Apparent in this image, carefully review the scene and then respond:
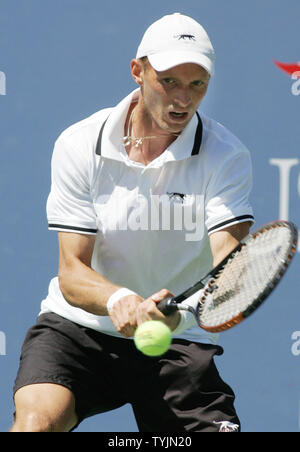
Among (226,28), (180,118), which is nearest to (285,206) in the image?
(226,28)

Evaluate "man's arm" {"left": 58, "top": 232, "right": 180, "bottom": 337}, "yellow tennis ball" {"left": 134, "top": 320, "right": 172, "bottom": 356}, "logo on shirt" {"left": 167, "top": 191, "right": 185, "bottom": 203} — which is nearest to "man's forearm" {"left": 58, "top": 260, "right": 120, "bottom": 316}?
"man's arm" {"left": 58, "top": 232, "right": 180, "bottom": 337}

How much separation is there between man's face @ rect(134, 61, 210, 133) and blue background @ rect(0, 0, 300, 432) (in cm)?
101

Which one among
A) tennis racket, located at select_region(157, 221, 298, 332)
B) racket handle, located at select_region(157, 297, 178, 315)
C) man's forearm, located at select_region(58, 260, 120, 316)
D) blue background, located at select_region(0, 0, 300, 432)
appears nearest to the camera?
tennis racket, located at select_region(157, 221, 298, 332)

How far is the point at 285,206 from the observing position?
555 cm

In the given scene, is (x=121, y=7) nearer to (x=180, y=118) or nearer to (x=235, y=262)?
(x=180, y=118)

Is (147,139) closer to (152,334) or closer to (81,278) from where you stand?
(81,278)

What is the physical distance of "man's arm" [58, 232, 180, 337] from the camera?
4195 millimetres

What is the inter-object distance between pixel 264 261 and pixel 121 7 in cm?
188

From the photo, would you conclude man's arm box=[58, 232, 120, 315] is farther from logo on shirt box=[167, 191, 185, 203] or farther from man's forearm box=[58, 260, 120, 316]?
logo on shirt box=[167, 191, 185, 203]

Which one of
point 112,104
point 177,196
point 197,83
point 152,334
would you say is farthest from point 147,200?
point 112,104

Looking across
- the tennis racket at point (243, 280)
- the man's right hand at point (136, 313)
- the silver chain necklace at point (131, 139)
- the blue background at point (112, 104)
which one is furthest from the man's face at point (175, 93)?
the blue background at point (112, 104)

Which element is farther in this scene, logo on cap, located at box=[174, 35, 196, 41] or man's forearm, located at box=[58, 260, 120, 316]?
logo on cap, located at box=[174, 35, 196, 41]

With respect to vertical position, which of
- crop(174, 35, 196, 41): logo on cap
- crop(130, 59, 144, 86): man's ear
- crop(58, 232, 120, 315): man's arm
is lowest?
crop(58, 232, 120, 315): man's arm

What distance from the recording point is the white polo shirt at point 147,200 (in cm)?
466
